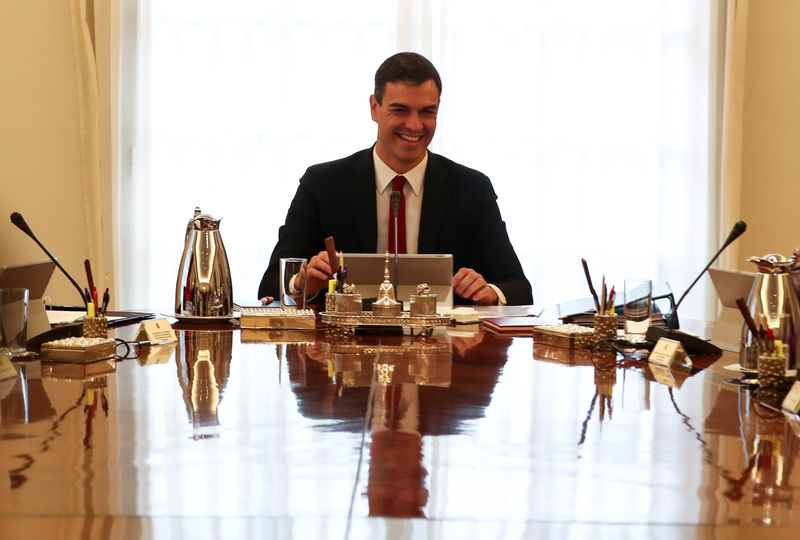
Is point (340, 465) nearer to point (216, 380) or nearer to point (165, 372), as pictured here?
point (216, 380)

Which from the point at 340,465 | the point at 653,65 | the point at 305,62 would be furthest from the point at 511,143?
the point at 340,465

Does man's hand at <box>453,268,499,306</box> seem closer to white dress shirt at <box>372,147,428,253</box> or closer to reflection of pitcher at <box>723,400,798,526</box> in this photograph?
white dress shirt at <box>372,147,428,253</box>

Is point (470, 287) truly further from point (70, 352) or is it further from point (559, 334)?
point (70, 352)

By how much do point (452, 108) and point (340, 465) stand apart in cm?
404

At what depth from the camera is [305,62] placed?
4.86 meters

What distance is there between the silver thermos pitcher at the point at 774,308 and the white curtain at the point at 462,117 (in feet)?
10.6

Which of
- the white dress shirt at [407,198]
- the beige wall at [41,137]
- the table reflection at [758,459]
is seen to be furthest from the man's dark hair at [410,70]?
the table reflection at [758,459]

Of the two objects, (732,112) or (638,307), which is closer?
(638,307)

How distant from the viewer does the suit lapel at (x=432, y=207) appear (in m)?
3.45

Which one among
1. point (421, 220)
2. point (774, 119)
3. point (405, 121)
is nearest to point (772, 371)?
point (421, 220)

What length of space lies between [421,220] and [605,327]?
1.46 metres

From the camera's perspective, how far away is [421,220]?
136 inches

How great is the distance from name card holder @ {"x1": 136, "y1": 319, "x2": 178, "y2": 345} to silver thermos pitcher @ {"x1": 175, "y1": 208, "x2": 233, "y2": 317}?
0.35 m

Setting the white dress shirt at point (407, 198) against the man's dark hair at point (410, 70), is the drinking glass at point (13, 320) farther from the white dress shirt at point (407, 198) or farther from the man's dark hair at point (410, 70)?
the man's dark hair at point (410, 70)
